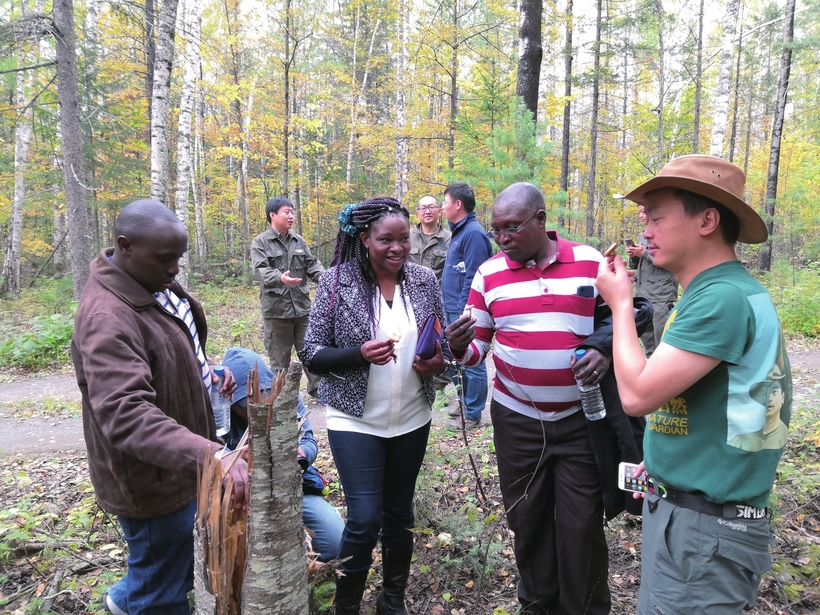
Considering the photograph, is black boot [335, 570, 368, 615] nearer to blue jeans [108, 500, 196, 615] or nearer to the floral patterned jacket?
blue jeans [108, 500, 196, 615]

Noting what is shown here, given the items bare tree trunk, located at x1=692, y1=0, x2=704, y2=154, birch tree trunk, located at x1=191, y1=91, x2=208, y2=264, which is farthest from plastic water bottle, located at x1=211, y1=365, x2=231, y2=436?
bare tree trunk, located at x1=692, y1=0, x2=704, y2=154

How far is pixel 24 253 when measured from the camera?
20562 mm

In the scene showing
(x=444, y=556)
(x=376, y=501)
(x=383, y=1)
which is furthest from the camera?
(x=383, y=1)

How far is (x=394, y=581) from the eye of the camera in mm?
2609

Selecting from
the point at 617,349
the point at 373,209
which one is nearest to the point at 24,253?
the point at 373,209

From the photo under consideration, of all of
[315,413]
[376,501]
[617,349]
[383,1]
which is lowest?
[315,413]

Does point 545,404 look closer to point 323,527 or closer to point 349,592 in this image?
point 349,592

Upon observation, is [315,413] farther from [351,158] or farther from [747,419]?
[351,158]

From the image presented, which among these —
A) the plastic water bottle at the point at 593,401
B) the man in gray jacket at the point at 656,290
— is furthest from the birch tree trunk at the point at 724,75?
the plastic water bottle at the point at 593,401

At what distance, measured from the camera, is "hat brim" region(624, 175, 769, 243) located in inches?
60.8

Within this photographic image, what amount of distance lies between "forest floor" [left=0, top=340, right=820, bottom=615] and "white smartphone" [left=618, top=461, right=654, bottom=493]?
863 millimetres

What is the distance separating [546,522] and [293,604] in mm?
1442

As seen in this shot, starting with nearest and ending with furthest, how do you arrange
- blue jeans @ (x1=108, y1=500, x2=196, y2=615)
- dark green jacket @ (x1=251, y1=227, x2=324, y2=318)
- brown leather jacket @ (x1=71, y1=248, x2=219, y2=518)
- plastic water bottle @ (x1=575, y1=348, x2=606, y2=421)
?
brown leather jacket @ (x1=71, y1=248, x2=219, y2=518), blue jeans @ (x1=108, y1=500, x2=196, y2=615), plastic water bottle @ (x1=575, y1=348, x2=606, y2=421), dark green jacket @ (x1=251, y1=227, x2=324, y2=318)

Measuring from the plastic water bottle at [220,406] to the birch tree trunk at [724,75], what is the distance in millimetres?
10775
